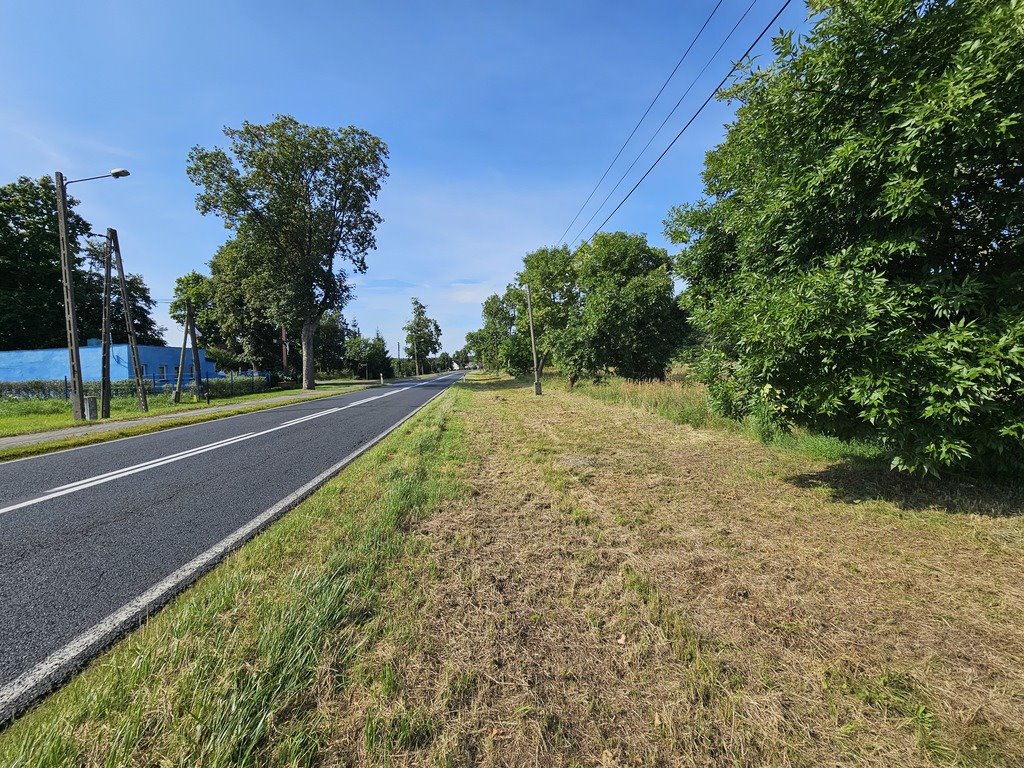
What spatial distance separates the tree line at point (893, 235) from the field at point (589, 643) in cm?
111

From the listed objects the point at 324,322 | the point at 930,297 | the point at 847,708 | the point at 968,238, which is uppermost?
the point at 324,322

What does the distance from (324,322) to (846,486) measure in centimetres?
5605

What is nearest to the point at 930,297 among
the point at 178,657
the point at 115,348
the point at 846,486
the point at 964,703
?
the point at 846,486

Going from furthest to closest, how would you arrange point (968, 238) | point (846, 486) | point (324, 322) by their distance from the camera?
1. point (324, 322)
2. point (846, 486)
3. point (968, 238)

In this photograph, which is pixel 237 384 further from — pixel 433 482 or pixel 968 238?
pixel 968 238

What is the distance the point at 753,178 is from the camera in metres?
4.91

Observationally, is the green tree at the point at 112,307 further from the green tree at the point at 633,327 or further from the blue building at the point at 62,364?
the green tree at the point at 633,327

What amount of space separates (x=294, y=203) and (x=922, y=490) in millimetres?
34483

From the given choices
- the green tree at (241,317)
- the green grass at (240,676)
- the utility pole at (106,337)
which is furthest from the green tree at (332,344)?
the green grass at (240,676)

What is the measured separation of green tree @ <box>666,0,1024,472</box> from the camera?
322 cm

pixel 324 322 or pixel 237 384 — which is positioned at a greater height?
pixel 324 322

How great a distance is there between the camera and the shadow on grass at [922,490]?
12.8ft

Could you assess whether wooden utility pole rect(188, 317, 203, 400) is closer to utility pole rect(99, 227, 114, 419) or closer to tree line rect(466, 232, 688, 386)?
utility pole rect(99, 227, 114, 419)

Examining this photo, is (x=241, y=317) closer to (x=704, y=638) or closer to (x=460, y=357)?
(x=704, y=638)
